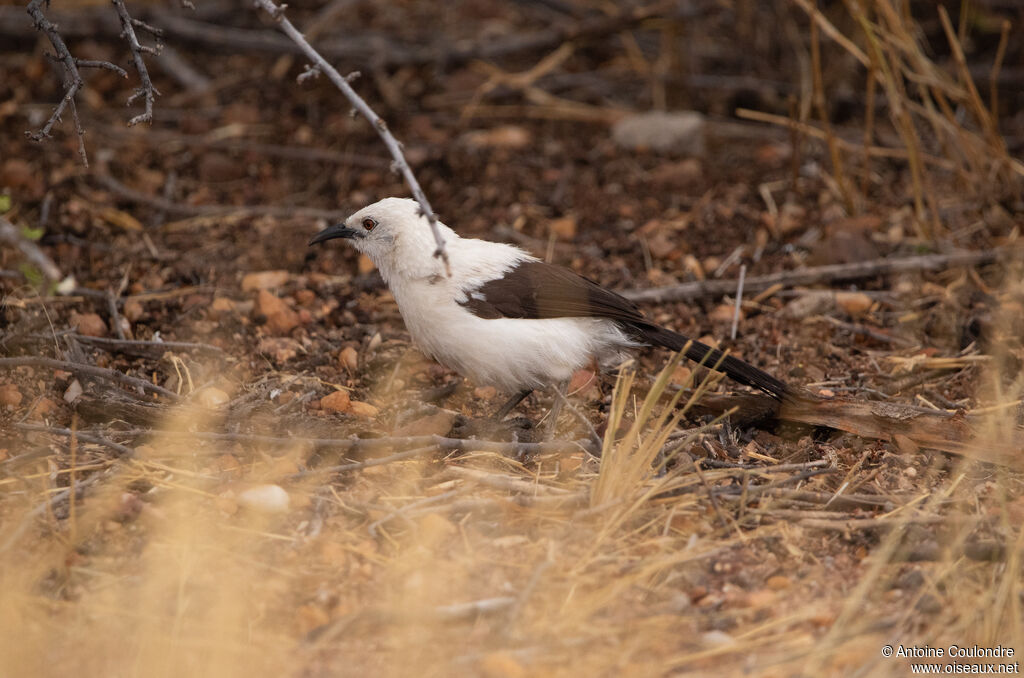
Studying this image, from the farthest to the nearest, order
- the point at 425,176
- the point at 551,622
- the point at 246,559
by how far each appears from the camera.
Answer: the point at 425,176 < the point at 246,559 < the point at 551,622

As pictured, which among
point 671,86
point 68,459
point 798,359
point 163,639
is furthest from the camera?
point 671,86

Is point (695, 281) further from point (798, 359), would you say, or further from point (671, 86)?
point (671, 86)

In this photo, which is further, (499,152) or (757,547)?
(499,152)

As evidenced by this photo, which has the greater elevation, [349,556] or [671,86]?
[671,86]

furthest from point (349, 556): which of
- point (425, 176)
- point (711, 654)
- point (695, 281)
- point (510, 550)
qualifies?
point (425, 176)

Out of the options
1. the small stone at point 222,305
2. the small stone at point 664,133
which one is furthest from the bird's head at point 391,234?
the small stone at point 664,133

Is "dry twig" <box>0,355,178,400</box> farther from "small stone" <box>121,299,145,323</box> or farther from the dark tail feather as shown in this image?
the dark tail feather

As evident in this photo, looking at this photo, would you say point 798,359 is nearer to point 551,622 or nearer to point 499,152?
point 551,622

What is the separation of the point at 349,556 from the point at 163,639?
0.74 metres

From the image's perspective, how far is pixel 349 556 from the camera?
352cm

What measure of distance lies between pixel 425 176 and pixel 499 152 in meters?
0.70

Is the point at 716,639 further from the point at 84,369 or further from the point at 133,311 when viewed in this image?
the point at 133,311

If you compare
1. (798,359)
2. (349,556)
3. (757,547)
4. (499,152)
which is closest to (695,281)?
(798,359)

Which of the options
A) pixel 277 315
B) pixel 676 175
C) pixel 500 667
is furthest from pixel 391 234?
pixel 676 175
